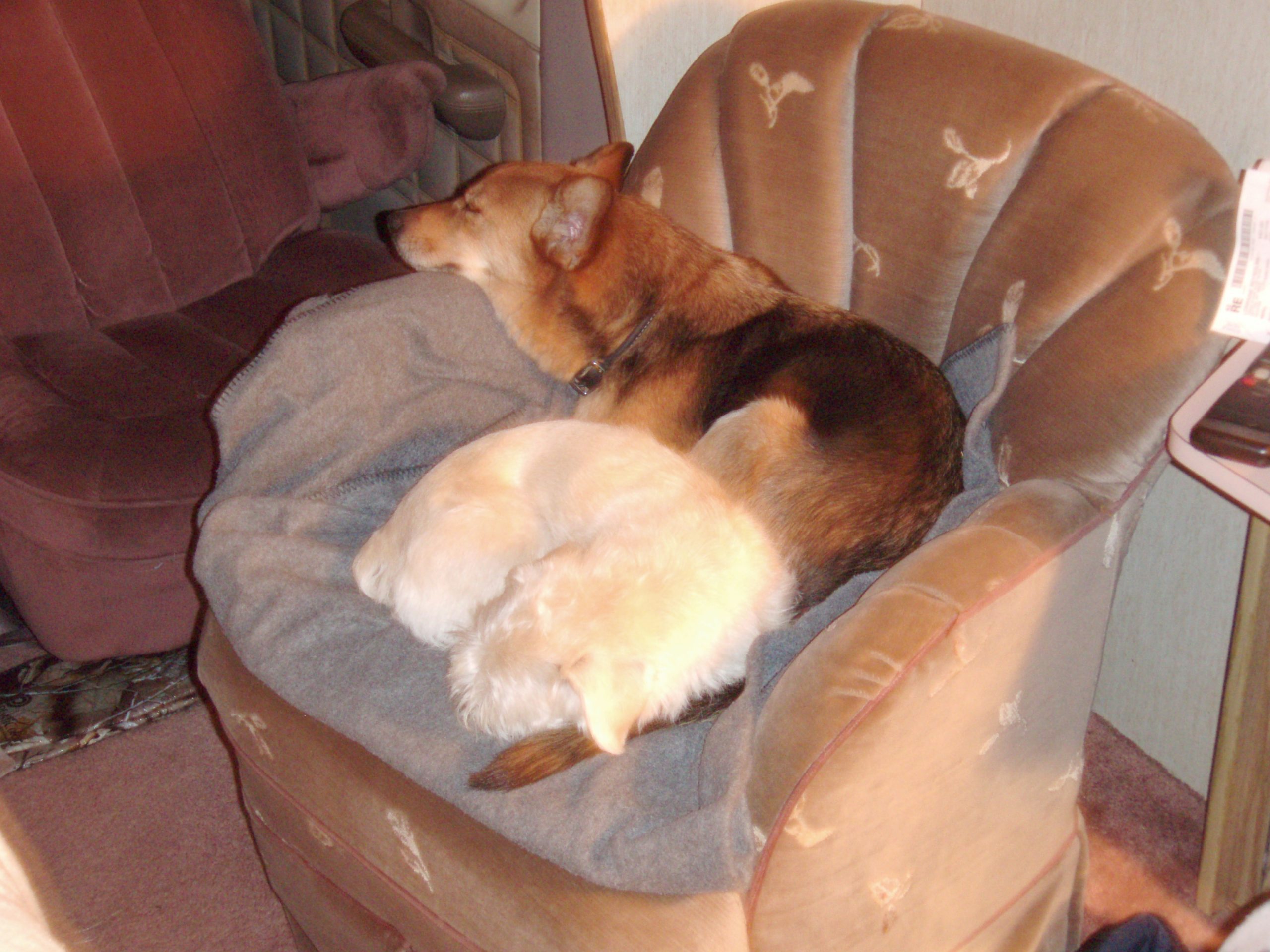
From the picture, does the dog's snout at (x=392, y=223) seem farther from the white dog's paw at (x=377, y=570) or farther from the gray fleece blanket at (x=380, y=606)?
the white dog's paw at (x=377, y=570)

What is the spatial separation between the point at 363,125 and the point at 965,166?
1406 millimetres

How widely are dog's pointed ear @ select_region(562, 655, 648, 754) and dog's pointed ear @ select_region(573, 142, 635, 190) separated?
1.09 meters

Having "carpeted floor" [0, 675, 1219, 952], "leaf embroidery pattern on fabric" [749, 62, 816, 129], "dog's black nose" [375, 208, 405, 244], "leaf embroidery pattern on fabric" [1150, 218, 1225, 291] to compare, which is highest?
"leaf embroidery pattern on fabric" [749, 62, 816, 129]

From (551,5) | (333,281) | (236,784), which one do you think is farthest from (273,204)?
(236,784)

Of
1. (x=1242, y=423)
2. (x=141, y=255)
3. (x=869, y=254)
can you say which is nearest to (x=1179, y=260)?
(x=1242, y=423)

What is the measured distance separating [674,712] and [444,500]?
1.25ft

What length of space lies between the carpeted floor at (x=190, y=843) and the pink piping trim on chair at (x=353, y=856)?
0.38 metres

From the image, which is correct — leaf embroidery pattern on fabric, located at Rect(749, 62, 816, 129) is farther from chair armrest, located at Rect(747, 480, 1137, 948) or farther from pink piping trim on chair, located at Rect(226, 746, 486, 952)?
pink piping trim on chair, located at Rect(226, 746, 486, 952)

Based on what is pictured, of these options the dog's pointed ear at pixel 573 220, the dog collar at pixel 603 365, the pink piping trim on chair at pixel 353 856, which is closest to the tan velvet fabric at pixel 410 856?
the pink piping trim on chair at pixel 353 856

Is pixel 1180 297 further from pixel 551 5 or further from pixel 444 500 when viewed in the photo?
pixel 551 5

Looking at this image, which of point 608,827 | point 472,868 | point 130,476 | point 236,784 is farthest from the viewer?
point 236,784

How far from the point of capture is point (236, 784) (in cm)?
201

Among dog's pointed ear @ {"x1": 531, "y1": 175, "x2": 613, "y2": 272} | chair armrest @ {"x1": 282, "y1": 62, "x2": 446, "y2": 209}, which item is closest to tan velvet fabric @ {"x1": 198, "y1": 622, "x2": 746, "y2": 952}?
dog's pointed ear @ {"x1": 531, "y1": 175, "x2": 613, "y2": 272}

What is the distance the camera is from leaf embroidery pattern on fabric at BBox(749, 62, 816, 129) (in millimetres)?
1634
